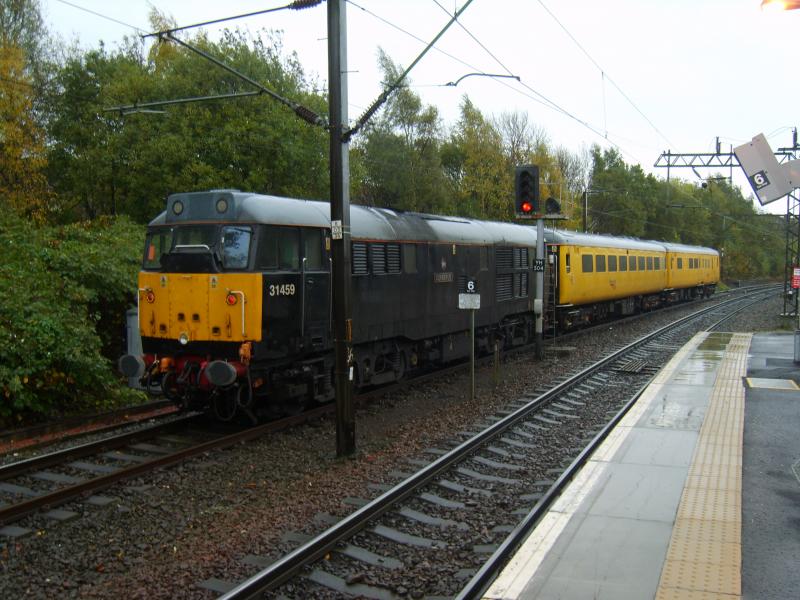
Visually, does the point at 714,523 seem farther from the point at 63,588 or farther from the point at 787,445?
the point at 63,588

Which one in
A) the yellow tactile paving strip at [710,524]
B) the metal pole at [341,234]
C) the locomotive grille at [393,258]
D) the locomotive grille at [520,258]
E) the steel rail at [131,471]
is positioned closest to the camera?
the yellow tactile paving strip at [710,524]

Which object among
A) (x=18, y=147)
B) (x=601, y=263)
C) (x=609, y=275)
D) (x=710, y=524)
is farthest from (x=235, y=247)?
(x=18, y=147)

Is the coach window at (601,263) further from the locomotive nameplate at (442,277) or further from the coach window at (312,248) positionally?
the coach window at (312,248)

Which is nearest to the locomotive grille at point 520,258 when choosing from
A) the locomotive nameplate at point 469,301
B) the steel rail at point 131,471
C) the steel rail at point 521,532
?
the locomotive nameplate at point 469,301

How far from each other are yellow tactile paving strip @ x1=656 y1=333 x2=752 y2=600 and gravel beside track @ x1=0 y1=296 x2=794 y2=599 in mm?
2098

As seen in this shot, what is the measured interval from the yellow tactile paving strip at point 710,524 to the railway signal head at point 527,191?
7.56 metres

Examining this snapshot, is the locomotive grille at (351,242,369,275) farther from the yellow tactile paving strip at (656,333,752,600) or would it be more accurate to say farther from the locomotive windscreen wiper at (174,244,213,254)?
the yellow tactile paving strip at (656,333,752,600)

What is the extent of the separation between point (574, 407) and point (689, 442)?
10.2ft

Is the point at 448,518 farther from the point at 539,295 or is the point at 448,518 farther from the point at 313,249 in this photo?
the point at 539,295

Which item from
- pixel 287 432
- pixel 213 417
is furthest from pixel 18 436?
pixel 287 432

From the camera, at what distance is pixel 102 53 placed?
30.5 meters

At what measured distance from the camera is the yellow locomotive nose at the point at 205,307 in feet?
32.0

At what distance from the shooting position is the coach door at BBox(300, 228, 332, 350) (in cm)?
1066

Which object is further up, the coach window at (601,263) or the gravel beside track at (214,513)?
the coach window at (601,263)
